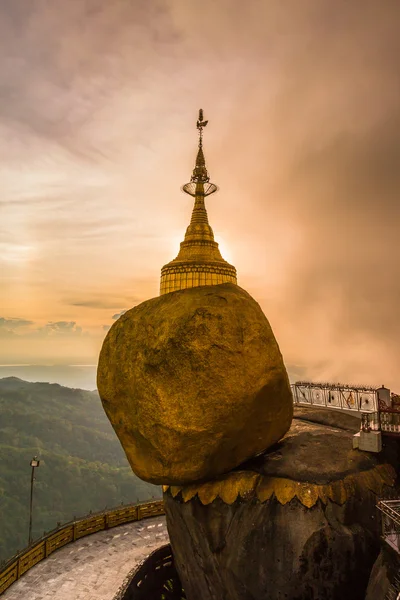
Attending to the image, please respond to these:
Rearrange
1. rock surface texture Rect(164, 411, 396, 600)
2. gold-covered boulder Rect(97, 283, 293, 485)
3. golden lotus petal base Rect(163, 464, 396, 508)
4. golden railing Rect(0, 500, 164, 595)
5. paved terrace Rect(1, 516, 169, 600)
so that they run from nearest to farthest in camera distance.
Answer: rock surface texture Rect(164, 411, 396, 600), golden lotus petal base Rect(163, 464, 396, 508), gold-covered boulder Rect(97, 283, 293, 485), paved terrace Rect(1, 516, 169, 600), golden railing Rect(0, 500, 164, 595)

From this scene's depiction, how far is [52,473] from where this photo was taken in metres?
111

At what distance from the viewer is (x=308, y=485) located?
8.97 meters

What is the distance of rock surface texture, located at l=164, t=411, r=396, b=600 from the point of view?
8.44 meters

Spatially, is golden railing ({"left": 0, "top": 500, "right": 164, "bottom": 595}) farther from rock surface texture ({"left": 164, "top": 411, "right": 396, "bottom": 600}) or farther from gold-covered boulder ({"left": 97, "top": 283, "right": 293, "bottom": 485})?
gold-covered boulder ({"left": 97, "top": 283, "right": 293, "bottom": 485})

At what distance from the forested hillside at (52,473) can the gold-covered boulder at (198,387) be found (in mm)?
92575

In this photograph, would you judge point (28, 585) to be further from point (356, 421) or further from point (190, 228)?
point (190, 228)

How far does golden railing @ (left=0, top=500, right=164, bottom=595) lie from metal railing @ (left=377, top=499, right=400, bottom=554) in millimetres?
12595

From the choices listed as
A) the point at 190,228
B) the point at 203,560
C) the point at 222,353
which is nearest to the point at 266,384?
the point at 222,353

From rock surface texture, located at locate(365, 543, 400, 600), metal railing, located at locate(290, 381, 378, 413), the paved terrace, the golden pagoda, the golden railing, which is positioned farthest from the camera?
the golden pagoda

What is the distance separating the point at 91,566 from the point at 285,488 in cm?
1041

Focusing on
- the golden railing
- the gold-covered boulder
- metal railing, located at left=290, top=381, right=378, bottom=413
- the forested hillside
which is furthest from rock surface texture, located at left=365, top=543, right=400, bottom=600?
the forested hillside

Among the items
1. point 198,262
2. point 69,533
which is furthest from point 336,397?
point 198,262

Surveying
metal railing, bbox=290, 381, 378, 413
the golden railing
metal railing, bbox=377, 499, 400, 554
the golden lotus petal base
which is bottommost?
the golden railing

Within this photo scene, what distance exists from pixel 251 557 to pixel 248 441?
2421mm
